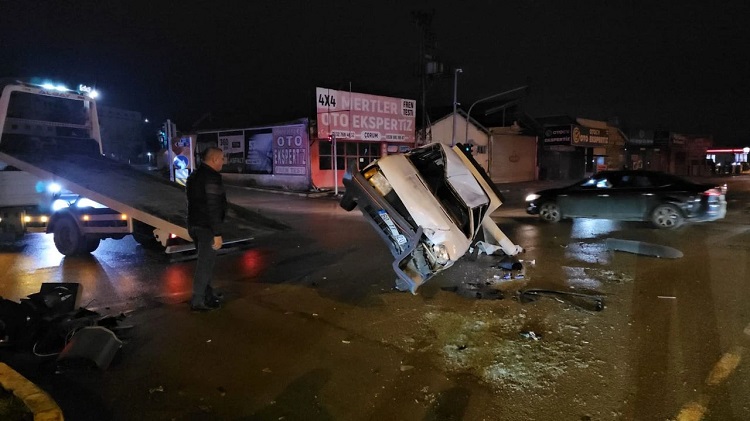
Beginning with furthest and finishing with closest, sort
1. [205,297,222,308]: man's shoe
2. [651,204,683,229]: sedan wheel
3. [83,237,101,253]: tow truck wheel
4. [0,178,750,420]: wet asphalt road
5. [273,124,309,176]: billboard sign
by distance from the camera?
[273,124,309,176]: billboard sign < [651,204,683,229]: sedan wheel < [83,237,101,253]: tow truck wheel < [205,297,222,308]: man's shoe < [0,178,750,420]: wet asphalt road

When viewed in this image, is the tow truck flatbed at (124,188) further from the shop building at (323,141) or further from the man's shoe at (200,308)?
the shop building at (323,141)

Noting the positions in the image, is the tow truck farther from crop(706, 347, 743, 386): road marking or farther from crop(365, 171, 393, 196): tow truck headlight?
crop(706, 347, 743, 386): road marking

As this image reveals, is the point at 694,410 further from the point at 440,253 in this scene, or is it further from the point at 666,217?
the point at 666,217

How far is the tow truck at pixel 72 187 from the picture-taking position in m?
8.36

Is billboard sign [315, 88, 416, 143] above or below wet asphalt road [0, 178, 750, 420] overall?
above

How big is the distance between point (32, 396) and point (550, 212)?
1294 cm

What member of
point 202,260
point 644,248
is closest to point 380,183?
point 202,260

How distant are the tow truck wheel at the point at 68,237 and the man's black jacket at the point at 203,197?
4.74 meters

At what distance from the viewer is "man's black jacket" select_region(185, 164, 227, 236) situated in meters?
5.71

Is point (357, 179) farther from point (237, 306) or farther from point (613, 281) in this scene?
point (613, 281)

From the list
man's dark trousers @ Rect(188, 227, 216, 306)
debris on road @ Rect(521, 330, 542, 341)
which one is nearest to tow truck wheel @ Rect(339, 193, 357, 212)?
man's dark trousers @ Rect(188, 227, 216, 306)

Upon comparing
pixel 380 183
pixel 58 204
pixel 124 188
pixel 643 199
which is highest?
pixel 380 183

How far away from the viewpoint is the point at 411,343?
4.93 meters

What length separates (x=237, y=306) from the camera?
622 centimetres
